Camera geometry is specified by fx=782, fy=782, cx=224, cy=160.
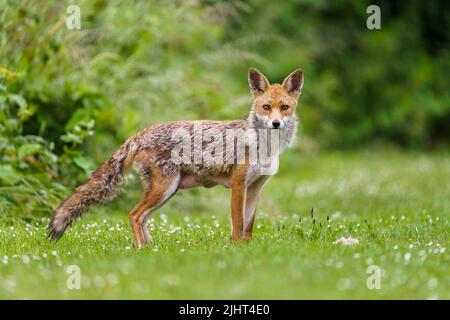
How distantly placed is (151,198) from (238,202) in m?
0.88

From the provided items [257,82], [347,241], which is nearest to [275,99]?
[257,82]

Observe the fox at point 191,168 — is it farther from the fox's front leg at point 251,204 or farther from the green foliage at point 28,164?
the green foliage at point 28,164

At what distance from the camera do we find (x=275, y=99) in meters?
8.04

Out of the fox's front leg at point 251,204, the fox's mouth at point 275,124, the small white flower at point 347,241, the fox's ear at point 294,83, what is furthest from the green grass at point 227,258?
the fox's ear at point 294,83

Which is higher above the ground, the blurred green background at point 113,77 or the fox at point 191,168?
the blurred green background at point 113,77

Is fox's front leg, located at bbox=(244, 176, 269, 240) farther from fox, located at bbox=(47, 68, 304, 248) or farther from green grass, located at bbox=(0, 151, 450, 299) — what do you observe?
green grass, located at bbox=(0, 151, 450, 299)

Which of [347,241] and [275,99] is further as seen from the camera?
[275,99]

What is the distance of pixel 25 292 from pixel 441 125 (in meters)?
21.5

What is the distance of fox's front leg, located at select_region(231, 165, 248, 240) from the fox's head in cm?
56

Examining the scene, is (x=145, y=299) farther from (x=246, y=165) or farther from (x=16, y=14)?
(x=16, y=14)

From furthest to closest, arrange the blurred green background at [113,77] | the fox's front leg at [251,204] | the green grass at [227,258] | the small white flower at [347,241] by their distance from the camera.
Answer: the blurred green background at [113,77], the fox's front leg at [251,204], the small white flower at [347,241], the green grass at [227,258]

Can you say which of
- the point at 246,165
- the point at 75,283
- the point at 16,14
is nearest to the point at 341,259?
the point at 246,165

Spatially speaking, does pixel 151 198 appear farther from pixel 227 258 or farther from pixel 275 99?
pixel 275 99

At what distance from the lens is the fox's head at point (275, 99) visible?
7934 millimetres
